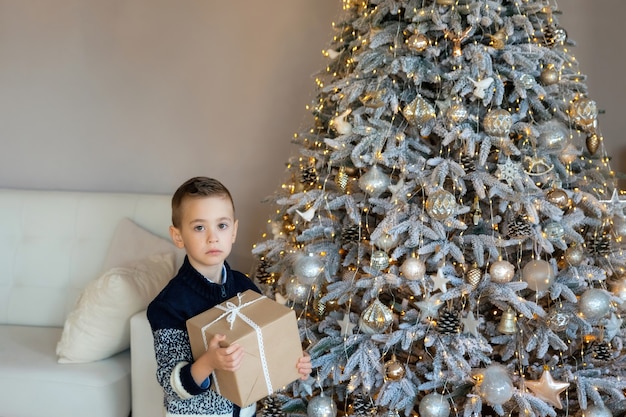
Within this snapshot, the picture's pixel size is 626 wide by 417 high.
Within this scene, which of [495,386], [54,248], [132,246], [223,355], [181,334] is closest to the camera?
[223,355]

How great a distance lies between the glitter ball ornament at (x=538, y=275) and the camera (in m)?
1.92

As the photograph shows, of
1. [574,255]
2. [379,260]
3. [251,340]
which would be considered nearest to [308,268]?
[379,260]

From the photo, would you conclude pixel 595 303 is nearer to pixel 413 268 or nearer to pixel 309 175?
pixel 413 268

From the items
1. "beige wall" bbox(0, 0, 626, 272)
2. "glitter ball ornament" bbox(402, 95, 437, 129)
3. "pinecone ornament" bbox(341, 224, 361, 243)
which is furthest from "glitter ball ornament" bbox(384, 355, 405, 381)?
"beige wall" bbox(0, 0, 626, 272)

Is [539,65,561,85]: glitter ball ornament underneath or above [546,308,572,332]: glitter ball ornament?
above

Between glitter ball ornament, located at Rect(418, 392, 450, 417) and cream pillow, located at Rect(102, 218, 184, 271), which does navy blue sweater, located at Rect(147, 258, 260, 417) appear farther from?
cream pillow, located at Rect(102, 218, 184, 271)

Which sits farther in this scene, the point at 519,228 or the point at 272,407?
→ the point at 272,407

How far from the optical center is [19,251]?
312 centimetres

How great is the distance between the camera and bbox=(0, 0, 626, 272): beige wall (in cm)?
310

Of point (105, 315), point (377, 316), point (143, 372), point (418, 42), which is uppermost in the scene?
point (418, 42)

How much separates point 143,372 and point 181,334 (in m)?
0.83

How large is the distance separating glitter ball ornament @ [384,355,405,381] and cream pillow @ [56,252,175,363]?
1.00 meters

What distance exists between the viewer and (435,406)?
1.95 m

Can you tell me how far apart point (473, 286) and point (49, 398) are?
157cm
